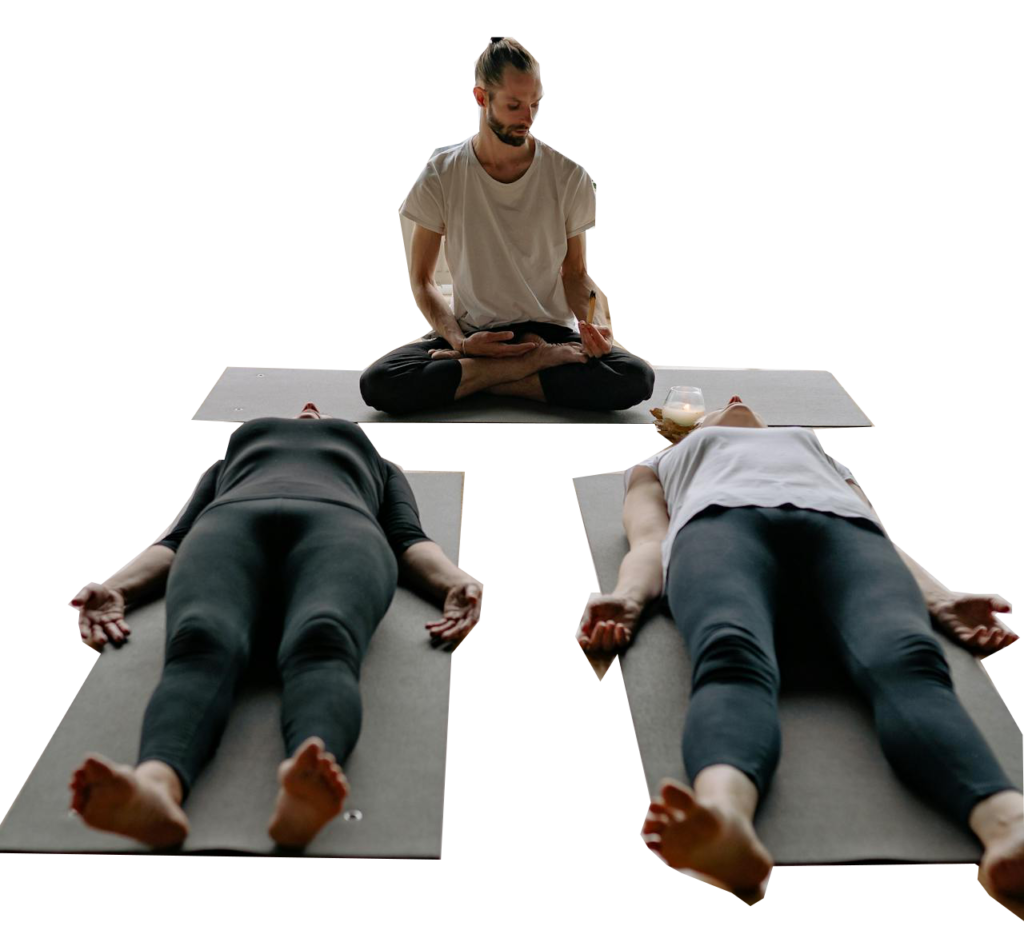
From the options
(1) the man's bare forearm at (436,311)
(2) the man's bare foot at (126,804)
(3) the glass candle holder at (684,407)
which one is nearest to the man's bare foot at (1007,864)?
(2) the man's bare foot at (126,804)

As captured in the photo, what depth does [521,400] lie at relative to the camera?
16.7 ft

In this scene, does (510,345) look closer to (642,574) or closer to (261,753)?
(642,574)

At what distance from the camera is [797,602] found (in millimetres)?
3104

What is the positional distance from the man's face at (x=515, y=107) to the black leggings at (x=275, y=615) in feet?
6.61

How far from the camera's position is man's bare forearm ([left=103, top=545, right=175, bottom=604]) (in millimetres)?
3262

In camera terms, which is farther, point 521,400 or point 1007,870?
point 521,400

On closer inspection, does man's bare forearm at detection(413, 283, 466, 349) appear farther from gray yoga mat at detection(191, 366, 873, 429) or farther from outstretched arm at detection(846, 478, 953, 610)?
outstretched arm at detection(846, 478, 953, 610)

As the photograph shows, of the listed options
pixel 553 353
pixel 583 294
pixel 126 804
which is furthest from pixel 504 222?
pixel 126 804

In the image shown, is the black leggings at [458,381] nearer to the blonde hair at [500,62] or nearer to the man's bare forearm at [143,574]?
the blonde hair at [500,62]

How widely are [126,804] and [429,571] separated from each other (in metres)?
1.25

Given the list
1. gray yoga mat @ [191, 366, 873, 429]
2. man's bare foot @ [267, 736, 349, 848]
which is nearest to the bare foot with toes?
man's bare foot @ [267, 736, 349, 848]

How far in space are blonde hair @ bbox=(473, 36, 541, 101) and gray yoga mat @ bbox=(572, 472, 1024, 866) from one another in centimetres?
221

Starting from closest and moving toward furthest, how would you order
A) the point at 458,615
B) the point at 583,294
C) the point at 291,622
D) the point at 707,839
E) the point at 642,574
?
1. the point at 707,839
2. the point at 291,622
3. the point at 458,615
4. the point at 642,574
5. the point at 583,294

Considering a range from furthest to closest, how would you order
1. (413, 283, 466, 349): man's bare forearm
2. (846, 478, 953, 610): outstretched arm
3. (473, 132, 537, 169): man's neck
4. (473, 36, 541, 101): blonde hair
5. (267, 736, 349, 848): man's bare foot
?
1. (413, 283, 466, 349): man's bare forearm
2. (473, 132, 537, 169): man's neck
3. (473, 36, 541, 101): blonde hair
4. (846, 478, 953, 610): outstretched arm
5. (267, 736, 349, 848): man's bare foot
